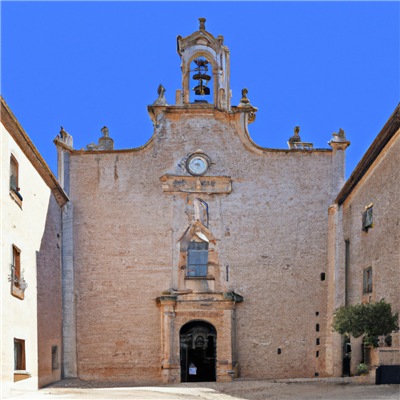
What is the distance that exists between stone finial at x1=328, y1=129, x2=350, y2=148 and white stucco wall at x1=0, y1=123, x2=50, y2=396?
29.8 ft

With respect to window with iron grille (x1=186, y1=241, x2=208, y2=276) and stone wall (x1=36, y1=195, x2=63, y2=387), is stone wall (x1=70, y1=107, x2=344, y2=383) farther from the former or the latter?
stone wall (x1=36, y1=195, x2=63, y2=387)

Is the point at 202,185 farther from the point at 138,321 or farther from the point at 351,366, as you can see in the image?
the point at 351,366

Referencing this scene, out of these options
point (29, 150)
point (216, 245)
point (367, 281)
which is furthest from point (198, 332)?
point (29, 150)

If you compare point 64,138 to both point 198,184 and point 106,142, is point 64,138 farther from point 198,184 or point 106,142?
point 198,184

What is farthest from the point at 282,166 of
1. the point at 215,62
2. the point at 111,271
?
the point at 111,271

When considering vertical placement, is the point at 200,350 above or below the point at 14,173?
below

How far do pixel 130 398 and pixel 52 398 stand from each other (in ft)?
5.45

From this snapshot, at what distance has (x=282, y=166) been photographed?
2366 cm

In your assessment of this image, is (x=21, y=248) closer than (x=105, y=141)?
Yes

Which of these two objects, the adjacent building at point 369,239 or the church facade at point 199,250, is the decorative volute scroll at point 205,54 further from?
the adjacent building at point 369,239

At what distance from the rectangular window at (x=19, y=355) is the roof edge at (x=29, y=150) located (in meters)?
4.64

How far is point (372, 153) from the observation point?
18969 mm

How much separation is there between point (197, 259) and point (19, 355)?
7170mm

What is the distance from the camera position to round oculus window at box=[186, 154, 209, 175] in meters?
23.6
